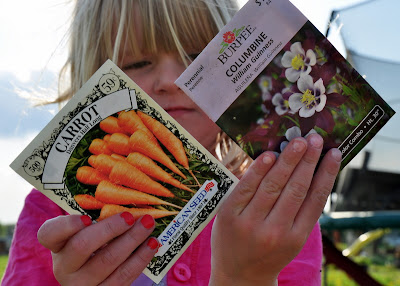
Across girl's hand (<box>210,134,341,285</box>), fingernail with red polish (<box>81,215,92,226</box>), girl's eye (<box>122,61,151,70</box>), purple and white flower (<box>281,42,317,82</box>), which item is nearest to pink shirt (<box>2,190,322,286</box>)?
girl's hand (<box>210,134,341,285</box>)

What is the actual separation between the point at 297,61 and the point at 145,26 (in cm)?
61

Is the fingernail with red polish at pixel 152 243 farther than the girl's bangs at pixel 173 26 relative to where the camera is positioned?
No

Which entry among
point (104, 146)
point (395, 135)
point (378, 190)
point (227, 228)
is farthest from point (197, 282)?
point (378, 190)

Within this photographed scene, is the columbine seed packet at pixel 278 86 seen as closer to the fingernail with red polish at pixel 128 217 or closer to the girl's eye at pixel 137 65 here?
the fingernail with red polish at pixel 128 217

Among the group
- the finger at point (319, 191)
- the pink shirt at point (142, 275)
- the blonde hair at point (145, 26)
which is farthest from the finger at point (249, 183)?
the blonde hair at point (145, 26)

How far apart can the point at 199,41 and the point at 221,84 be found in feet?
1.70

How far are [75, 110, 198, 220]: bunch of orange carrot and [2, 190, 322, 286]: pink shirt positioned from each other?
15.1 inches

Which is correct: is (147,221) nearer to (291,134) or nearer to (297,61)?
(291,134)

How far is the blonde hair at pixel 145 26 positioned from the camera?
4.52 feet

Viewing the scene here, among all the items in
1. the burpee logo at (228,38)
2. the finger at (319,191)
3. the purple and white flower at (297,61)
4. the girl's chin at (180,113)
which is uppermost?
the burpee logo at (228,38)

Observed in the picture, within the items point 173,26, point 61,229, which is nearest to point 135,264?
point 61,229

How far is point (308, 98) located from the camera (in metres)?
0.96

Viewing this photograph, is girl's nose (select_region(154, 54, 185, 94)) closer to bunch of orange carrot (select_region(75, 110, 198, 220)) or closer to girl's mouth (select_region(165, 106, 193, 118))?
girl's mouth (select_region(165, 106, 193, 118))

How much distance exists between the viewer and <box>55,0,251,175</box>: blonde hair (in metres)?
1.38
